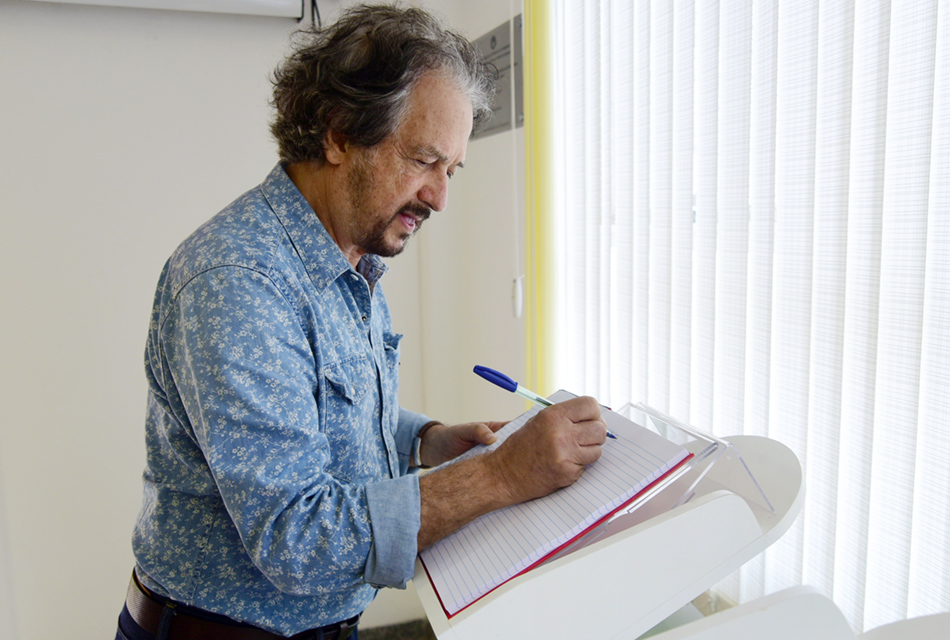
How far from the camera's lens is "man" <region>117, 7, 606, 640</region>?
2.40ft

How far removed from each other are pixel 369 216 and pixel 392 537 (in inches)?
19.8

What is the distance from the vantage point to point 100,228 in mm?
1988

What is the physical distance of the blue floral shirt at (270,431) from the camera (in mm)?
729

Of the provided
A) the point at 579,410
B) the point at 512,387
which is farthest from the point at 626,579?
the point at 512,387

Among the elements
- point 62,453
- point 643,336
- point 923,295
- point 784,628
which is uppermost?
point 923,295

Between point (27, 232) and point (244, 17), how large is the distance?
38.0 inches

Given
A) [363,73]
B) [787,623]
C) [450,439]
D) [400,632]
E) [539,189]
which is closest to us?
[787,623]

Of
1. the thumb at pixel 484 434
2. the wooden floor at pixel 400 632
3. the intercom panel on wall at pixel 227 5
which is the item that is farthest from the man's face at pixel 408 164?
the wooden floor at pixel 400 632

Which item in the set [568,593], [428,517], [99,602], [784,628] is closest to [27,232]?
[99,602]

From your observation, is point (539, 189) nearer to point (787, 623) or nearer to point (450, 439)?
point (450, 439)

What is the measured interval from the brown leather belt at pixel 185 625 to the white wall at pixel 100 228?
1075 mm

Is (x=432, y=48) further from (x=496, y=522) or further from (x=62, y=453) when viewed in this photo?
(x=62, y=453)

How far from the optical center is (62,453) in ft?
6.67

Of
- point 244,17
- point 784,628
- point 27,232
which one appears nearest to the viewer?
point 784,628
